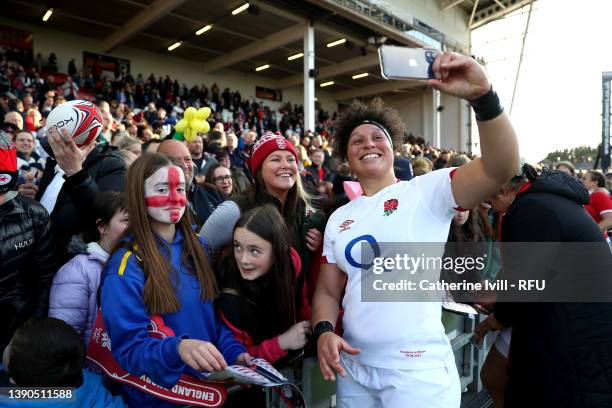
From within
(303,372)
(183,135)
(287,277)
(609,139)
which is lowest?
(303,372)

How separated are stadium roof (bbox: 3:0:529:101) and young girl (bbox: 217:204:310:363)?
47.2 ft

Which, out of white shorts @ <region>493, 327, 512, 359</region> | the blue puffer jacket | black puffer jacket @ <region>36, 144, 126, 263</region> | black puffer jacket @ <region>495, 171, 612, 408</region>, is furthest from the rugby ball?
white shorts @ <region>493, 327, 512, 359</region>

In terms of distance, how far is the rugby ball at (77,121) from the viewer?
224 centimetres

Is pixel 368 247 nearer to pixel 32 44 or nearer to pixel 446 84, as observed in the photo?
pixel 446 84

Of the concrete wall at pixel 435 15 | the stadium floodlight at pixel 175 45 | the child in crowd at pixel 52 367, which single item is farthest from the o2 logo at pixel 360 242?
the stadium floodlight at pixel 175 45

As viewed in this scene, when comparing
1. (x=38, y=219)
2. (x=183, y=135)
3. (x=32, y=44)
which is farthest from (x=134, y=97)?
(x=38, y=219)

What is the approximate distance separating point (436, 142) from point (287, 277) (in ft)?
84.3

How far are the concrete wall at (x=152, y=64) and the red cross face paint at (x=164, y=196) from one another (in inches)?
775

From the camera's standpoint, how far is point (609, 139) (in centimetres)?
1151

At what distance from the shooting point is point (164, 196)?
5.41 ft

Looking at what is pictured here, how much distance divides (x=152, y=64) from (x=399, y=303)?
22.1 metres

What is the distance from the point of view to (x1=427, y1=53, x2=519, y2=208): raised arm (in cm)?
116

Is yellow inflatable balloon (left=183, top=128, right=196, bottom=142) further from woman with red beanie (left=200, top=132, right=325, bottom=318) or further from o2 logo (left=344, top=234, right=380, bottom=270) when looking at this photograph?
o2 logo (left=344, top=234, right=380, bottom=270)

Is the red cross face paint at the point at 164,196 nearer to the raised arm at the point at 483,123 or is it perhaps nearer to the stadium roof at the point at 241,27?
the raised arm at the point at 483,123
